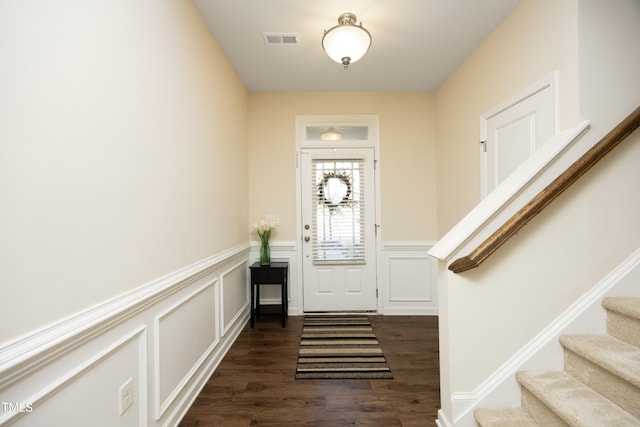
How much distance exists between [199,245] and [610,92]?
2663 millimetres

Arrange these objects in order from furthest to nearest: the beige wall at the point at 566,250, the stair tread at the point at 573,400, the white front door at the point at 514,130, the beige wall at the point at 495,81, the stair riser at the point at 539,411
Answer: the white front door at the point at 514,130
the beige wall at the point at 495,81
the beige wall at the point at 566,250
the stair riser at the point at 539,411
the stair tread at the point at 573,400

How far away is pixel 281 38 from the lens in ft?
8.17

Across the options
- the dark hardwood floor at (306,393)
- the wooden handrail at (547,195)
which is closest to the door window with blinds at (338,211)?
the dark hardwood floor at (306,393)

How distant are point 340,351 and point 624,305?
1921 millimetres

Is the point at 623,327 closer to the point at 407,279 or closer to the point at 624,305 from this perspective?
the point at 624,305

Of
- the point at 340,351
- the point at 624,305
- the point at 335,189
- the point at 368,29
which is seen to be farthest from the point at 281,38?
the point at 624,305

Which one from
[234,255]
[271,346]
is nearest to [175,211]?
[234,255]

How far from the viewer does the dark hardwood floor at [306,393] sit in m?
1.80

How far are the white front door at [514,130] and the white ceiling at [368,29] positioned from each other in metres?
0.69

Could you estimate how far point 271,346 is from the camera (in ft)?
9.13

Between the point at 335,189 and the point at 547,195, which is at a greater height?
the point at 335,189

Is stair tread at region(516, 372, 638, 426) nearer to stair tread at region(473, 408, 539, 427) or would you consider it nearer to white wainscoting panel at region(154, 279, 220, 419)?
stair tread at region(473, 408, 539, 427)

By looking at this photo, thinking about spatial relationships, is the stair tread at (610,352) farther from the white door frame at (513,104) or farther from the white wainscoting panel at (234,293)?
the white wainscoting panel at (234,293)

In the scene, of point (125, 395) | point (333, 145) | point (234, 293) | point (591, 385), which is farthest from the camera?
point (333, 145)
